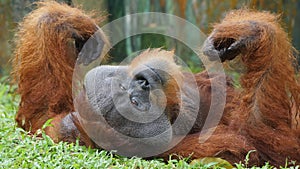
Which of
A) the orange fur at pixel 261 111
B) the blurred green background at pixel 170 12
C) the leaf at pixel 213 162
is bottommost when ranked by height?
the leaf at pixel 213 162

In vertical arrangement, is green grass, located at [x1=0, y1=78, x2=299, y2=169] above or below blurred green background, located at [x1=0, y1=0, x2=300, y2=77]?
below

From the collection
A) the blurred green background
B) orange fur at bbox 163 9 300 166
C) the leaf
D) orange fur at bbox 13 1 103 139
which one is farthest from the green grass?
the blurred green background

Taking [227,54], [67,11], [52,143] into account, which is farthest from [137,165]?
[67,11]

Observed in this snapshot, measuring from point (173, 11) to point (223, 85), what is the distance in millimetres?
3876

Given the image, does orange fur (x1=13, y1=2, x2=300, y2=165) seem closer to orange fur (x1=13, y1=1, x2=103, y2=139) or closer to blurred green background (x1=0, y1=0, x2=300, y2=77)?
orange fur (x1=13, y1=1, x2=103, y2=139)

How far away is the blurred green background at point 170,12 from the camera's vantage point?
6438 millimetres

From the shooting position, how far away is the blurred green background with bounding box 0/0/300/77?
644 cm

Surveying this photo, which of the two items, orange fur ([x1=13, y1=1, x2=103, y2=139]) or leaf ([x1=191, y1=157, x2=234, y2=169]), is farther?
A: orange fur ([x1=13, y1=1, x2=103, y2=139])

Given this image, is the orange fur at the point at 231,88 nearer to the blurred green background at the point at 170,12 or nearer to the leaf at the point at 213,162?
the leaf at the point at 213,162

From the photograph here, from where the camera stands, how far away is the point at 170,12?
7613 mm

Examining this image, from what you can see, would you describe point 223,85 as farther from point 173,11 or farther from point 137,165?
point 173,11

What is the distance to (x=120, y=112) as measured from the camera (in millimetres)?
3227

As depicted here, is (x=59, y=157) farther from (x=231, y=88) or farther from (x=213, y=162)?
(x=231, y=88)

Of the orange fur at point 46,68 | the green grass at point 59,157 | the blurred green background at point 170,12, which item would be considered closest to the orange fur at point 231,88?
the orange fur at point 46,68
